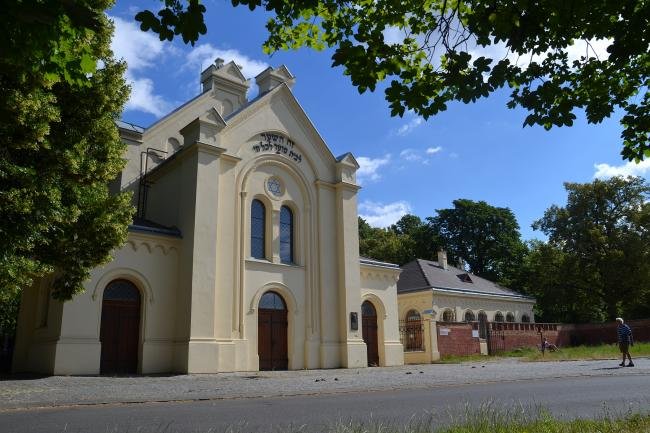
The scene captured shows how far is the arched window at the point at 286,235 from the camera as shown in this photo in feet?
76.5

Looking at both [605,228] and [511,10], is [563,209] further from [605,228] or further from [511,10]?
[511,10]

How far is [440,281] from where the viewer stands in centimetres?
4106

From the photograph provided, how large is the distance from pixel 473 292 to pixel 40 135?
36167 millimetres

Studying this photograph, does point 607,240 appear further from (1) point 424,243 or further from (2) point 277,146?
(2) point 277,146

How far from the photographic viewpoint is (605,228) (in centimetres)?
4753

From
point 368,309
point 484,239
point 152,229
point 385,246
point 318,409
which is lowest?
point 318,409

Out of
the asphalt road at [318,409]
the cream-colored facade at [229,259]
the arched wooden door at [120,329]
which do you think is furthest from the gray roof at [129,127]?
the asphalt road at [318,409]

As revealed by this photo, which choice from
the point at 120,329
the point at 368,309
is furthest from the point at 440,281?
the point at 120,329

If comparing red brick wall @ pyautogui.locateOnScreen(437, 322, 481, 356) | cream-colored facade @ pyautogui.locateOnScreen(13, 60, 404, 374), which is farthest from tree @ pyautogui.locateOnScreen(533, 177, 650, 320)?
cream-colored facade @ pyautogui.locateOnScreen(13, 60, 404, 374)

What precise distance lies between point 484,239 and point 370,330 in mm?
40798

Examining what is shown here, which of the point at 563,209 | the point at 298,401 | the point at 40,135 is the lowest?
the point at 298,401

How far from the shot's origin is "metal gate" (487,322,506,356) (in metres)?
33.9

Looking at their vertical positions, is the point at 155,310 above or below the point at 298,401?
above

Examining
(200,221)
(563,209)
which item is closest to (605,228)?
(563,209)
